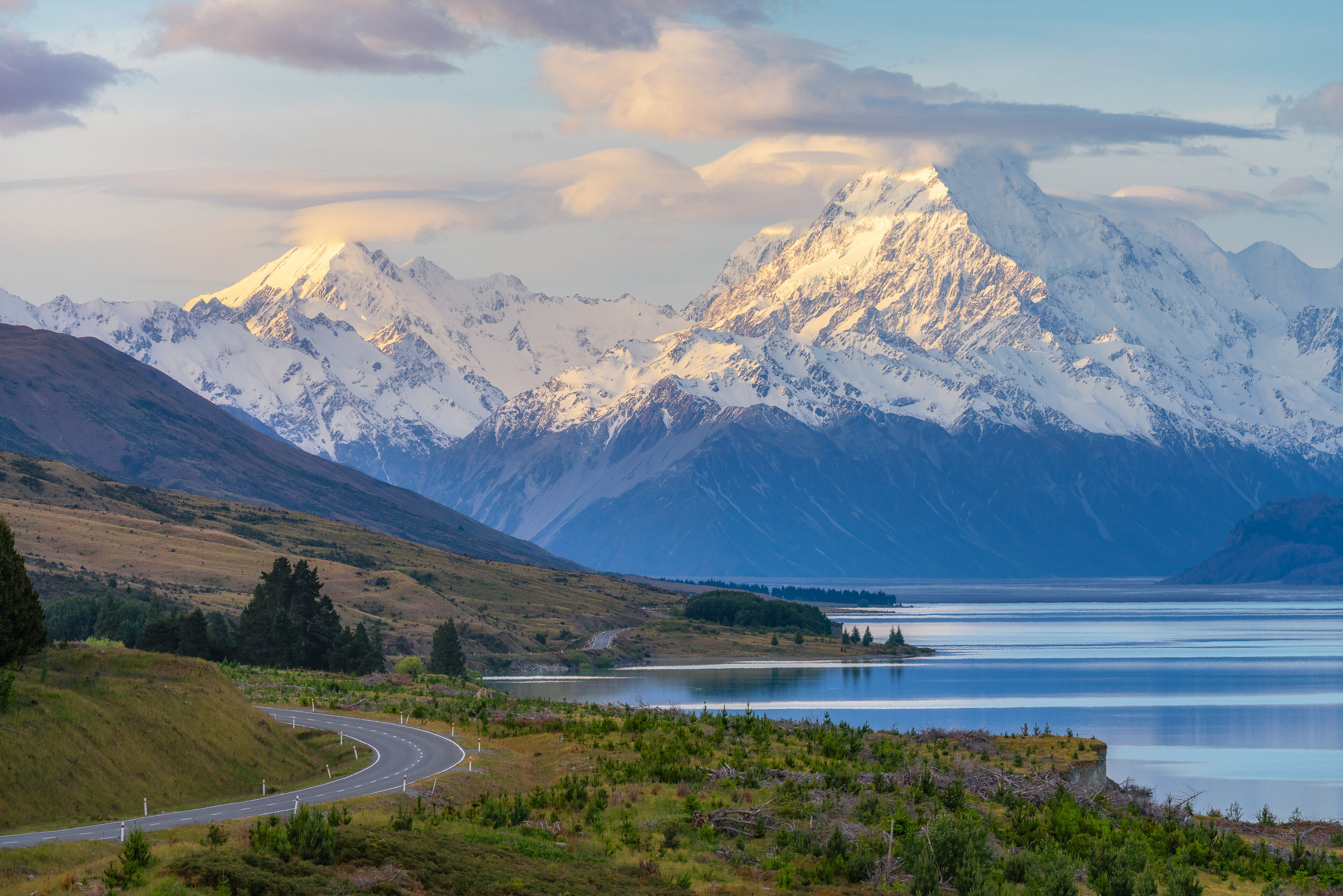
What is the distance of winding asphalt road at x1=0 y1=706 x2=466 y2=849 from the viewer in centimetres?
4081

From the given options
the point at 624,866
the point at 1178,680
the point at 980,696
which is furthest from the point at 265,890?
the point at 1178,680

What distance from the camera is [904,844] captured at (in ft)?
144

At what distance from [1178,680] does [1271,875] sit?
128708 millimetres

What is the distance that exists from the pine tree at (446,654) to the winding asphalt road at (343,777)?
237 feet

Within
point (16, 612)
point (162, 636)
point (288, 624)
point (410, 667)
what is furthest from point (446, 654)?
point (16, 612)

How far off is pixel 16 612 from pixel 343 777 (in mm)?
11893

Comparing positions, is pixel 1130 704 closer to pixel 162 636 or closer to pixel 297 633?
pixel 297 633

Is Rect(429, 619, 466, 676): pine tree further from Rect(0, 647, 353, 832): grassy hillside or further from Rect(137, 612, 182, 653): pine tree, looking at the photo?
Rect(0, 647, 353, 832): grassy hillside

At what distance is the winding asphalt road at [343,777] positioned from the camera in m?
40.8

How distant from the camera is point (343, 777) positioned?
52.2 m

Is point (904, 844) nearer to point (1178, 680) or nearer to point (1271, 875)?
point (1271, 875)

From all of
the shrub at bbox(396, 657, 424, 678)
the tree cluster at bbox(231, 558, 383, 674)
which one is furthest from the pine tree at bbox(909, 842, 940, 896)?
the shrub at bbox(396, 657, 424, 678)

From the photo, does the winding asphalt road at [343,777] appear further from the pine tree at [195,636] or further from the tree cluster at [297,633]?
the tree cluster at [297,633]

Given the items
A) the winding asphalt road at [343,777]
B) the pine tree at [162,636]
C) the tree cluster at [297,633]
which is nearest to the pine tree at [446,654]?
the tree cluster at [297,633]
